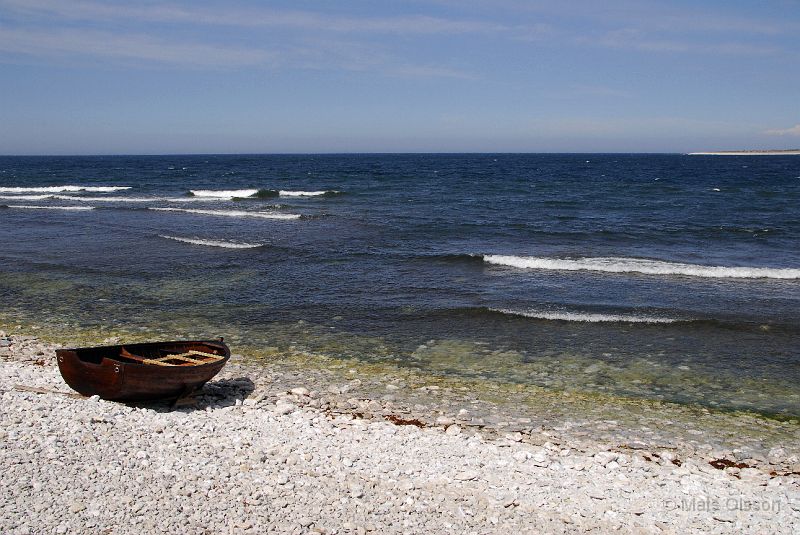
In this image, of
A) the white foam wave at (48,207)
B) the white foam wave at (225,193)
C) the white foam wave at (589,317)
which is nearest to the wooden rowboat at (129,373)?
the white foam wave at (589,317)

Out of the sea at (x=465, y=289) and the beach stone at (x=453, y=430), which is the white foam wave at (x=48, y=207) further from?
the beach stone at (x=453, y=430)

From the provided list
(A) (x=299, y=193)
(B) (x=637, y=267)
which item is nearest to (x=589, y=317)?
(B) (x=637, y=267)

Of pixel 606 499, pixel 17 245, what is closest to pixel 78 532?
pixel 606 499

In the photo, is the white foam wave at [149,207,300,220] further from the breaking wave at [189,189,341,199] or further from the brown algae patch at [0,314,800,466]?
the brown algae patch at [0,314,800,466]

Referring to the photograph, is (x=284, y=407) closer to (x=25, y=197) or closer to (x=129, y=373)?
(x=129, y=373)

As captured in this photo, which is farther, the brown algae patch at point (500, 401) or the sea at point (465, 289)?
the sea at point (465, 289)

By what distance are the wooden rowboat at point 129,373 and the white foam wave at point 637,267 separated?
1522cm

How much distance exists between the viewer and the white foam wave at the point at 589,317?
16.8 meters

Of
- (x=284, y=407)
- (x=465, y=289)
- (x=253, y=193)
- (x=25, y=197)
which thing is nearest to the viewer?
(x=284, y=407)

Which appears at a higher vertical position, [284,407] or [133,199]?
[133,199]

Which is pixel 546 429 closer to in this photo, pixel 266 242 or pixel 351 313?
pixel 351 313

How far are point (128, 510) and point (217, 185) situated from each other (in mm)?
62115

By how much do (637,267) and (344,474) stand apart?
58.0ft

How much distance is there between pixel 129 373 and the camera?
1025 cm
